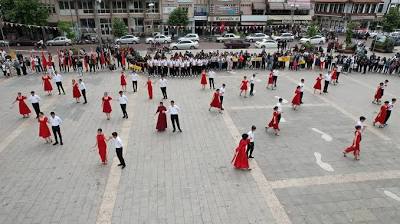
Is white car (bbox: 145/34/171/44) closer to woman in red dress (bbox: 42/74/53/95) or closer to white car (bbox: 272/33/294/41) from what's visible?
white car (bbox: 272/33/294/41)

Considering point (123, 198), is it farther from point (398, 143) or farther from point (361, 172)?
point (398, 143)

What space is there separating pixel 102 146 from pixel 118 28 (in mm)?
30585

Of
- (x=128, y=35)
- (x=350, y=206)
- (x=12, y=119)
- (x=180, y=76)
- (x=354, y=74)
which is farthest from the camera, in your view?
(x=128, y=35)

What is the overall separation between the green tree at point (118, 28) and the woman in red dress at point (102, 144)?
99.8 feet

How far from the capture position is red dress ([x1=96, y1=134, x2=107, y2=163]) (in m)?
10.3

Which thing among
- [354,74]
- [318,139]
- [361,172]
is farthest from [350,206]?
[354,74]

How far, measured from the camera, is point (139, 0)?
4069cm

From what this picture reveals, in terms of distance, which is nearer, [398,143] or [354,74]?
[398,143]

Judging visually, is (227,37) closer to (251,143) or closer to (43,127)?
(251,143)

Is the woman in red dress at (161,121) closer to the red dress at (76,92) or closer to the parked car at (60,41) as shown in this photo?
the red dress at (76,92)

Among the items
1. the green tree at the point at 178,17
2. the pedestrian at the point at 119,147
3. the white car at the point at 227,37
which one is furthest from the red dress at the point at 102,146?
the green tree at the point at 178,17

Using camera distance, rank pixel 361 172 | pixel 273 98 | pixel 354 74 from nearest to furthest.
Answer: pixel 361 172, pixel 273 98, pixel 354 74

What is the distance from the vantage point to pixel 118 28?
38125mm

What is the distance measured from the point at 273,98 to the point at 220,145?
22.0 feet
